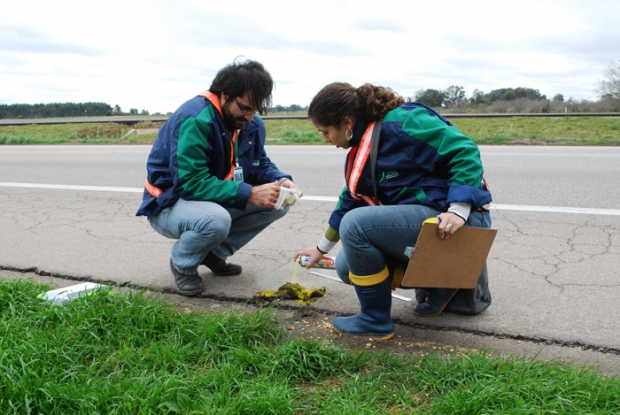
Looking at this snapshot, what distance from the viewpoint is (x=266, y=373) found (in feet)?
Answer: 8.01

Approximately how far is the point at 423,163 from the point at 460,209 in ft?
0.95

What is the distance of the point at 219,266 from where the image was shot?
12.7 feet

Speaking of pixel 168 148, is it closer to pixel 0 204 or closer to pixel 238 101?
pixel 238 101

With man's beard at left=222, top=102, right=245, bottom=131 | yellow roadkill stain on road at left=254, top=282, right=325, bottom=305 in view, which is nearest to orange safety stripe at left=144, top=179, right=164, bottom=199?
man's beard at left=222, top=102, right=245, bottom=131

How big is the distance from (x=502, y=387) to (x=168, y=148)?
7.17 ft

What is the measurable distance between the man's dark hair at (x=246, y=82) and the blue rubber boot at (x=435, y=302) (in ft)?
4.71

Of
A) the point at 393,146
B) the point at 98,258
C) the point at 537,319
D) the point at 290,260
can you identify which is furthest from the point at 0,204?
the point at 537,319

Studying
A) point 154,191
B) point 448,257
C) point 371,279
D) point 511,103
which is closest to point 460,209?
point 448,257

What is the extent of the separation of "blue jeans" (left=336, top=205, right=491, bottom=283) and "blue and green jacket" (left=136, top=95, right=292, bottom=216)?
0.81 m

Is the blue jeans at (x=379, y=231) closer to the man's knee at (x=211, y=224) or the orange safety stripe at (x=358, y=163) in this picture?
the orange safety stripe at (x=358, y=163)

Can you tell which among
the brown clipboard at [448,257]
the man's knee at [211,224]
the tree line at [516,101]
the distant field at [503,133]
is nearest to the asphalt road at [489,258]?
the brown clipboard at [448,257]

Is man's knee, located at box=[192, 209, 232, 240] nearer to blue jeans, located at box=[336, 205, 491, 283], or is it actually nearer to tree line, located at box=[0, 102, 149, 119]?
blue jeans, located at box=[336, 205, 491, 283]

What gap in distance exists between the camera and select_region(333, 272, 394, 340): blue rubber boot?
2.86 meters

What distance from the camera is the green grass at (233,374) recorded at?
2156 millimetres
